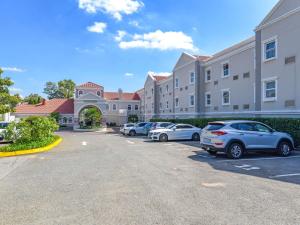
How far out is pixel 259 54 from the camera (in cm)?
2034

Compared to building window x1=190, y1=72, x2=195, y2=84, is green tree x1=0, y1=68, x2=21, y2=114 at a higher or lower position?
lower

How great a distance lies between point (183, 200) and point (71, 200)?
2.50 metres

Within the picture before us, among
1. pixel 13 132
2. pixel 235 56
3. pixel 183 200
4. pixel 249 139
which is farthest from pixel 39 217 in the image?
pixel 235 56

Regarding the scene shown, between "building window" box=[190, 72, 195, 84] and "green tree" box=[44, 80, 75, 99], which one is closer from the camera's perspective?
"building window" box=[190, 72, 195, 84]

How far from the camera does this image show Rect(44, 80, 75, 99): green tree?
8862 centimetres

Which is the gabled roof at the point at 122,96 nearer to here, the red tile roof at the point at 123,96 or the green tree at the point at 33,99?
the red tile roof at the point at 123,96

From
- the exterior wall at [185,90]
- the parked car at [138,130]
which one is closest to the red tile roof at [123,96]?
the exterior wall at [185,90]

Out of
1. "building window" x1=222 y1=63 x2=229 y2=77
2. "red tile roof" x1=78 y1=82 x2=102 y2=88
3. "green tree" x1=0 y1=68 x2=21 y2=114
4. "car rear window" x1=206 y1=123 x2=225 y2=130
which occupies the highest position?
"red tile roof" x1=78 y1=82 x2=102 y2=88

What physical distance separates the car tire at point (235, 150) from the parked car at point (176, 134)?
10171 millimetres

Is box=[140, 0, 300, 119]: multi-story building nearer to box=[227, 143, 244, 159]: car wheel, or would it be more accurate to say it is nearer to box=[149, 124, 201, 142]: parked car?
box=[149, 124, 201, 142]: parked car

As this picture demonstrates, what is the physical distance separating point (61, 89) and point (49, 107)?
29794 millimetres

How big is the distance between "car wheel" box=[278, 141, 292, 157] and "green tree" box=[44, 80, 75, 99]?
82.7m

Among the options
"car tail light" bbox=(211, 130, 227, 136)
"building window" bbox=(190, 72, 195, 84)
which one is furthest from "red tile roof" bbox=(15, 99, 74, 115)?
"car tail light" bbox=(211, 130, 227, 136)

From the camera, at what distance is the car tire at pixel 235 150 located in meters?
12.0
